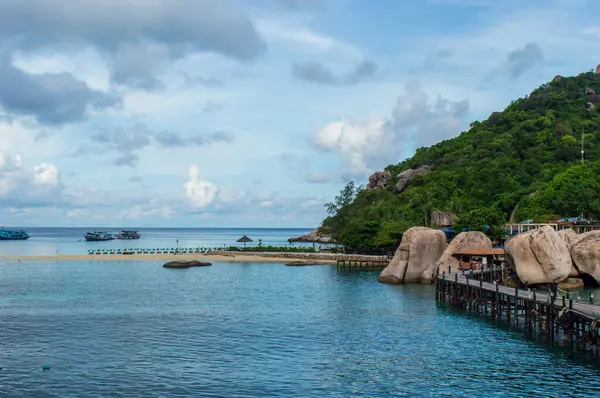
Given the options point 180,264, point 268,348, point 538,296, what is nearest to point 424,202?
point 180,264

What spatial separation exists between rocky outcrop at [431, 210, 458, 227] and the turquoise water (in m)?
45.6

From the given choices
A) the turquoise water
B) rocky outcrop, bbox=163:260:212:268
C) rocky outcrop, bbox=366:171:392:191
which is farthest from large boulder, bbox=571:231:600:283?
rocky outcrop, bbox=366:171:392:191

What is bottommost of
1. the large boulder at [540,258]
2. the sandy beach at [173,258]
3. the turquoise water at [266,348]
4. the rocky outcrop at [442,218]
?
the turquoise water at [266,348]

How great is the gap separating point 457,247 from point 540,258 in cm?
1194

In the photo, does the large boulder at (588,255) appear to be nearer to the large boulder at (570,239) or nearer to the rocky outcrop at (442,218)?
the large boulder at (570,239)

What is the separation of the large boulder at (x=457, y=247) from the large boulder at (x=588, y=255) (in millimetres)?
9555

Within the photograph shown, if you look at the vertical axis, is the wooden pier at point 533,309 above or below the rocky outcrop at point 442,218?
below

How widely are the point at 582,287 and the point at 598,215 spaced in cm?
3555

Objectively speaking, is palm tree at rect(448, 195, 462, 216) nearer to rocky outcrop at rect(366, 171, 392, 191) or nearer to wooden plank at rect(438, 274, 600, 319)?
rocky outcrop at rect(366, 171, 392, 191)

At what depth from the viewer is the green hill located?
101 m

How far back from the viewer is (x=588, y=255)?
65.7 metres

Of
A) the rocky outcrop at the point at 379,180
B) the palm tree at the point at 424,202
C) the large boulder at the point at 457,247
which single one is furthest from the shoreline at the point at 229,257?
the rocky outcrop at the point at 379,180

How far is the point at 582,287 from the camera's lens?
65000mm

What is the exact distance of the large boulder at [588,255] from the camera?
6512 cm
